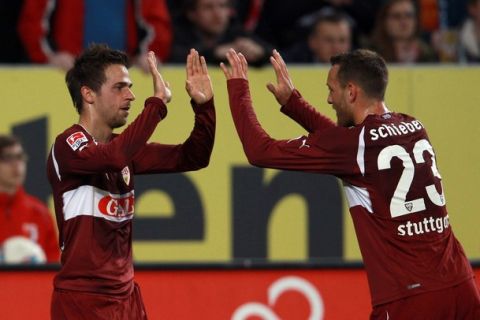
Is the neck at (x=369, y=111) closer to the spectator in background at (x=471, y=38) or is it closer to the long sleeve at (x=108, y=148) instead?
the long sleeve at (x=108, y=148)

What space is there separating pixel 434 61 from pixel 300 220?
202cm

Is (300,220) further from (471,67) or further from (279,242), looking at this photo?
(471,67)

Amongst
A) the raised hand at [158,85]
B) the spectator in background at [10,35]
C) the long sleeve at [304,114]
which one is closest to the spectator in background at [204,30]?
the spectator in background at [10,35]

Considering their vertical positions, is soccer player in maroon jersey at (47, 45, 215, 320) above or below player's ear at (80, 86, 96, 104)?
below

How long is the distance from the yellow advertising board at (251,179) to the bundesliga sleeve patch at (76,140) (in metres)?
3.05

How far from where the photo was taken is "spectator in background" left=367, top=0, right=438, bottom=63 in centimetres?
1080

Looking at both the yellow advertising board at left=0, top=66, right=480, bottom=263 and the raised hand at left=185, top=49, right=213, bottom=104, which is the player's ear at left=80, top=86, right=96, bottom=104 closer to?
the raised hand at left=185, top=49, right=213, bottom=104

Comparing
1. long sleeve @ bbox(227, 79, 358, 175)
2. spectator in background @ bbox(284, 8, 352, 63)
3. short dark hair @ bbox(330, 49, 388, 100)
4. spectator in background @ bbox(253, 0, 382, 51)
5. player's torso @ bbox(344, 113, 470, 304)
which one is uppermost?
spectator in background @ bbox(253, 0, 382, 51)

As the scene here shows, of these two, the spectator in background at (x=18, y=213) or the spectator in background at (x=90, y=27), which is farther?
the spectator in background at (x=90, y=27)

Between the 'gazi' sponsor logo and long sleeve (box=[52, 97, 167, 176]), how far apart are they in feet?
0.66

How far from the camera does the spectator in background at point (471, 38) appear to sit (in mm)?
11312

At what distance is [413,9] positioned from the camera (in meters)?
10.9

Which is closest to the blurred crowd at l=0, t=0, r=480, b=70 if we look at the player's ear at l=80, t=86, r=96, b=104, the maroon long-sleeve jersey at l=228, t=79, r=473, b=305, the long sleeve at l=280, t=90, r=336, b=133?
the long sleeve at l=280, t=90, r=336, b=133

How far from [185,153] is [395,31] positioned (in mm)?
4091
